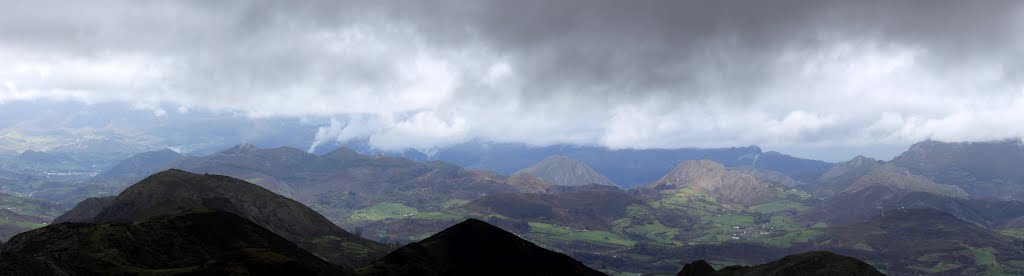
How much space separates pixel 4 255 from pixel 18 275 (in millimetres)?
8265

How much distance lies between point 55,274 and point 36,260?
7.02 metres

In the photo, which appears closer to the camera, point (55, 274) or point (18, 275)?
point (18, 275)

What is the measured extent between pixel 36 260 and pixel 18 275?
574 inches

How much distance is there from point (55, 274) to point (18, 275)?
1223 centimetres

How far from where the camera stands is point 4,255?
581 ft

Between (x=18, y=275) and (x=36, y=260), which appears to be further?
(x=36, y=260)

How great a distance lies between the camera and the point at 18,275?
568 feet

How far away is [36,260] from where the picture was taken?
187m

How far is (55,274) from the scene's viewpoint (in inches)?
7288

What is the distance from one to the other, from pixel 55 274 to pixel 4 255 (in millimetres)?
12525
